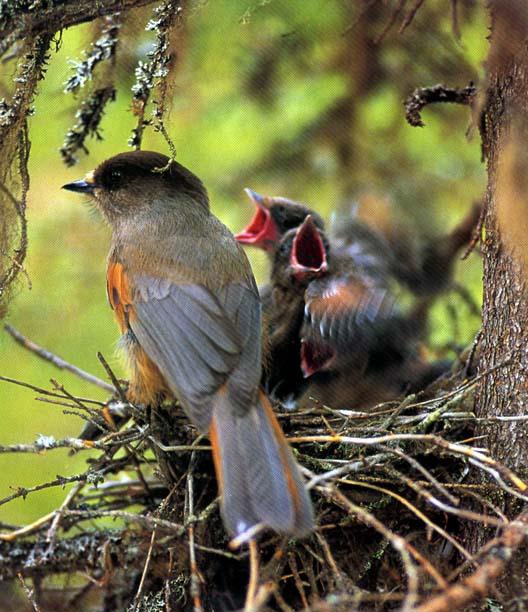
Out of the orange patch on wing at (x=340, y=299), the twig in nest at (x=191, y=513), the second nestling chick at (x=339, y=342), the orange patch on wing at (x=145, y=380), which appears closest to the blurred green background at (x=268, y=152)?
the second nestling chick at (x=339, y=342)

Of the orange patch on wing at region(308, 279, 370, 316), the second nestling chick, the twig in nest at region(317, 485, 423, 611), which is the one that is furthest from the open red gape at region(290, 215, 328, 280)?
the twig in nest at region(317, 485, 423, 611)

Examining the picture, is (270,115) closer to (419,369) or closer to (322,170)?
(322,170)

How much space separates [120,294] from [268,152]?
2.35 m

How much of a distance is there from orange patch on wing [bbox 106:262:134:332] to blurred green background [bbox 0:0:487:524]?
0.82 m

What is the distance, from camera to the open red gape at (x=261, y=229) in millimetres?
6305

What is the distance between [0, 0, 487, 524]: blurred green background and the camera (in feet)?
19.3

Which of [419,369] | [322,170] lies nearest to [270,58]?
[322,170]

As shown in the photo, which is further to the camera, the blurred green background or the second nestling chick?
the blurred green background

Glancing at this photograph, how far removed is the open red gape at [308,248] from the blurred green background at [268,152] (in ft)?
2.38

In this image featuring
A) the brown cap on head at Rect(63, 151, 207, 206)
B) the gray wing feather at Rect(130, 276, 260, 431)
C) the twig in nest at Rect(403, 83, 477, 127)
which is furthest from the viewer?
the brown cap on head at Rect(63, 151, 207, 206)

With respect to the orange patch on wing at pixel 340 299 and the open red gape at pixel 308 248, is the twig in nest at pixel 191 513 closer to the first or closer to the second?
the orange patch on wing at pixel 340 299

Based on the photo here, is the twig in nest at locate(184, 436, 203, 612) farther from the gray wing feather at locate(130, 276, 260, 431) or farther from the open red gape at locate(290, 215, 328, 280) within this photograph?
the open red gape at locate(290, 215, 328, 280)

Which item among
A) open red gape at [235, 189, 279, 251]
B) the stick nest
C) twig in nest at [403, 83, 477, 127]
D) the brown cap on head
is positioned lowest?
the stick nest

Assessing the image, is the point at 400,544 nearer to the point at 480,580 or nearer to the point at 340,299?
the point at 480,580
